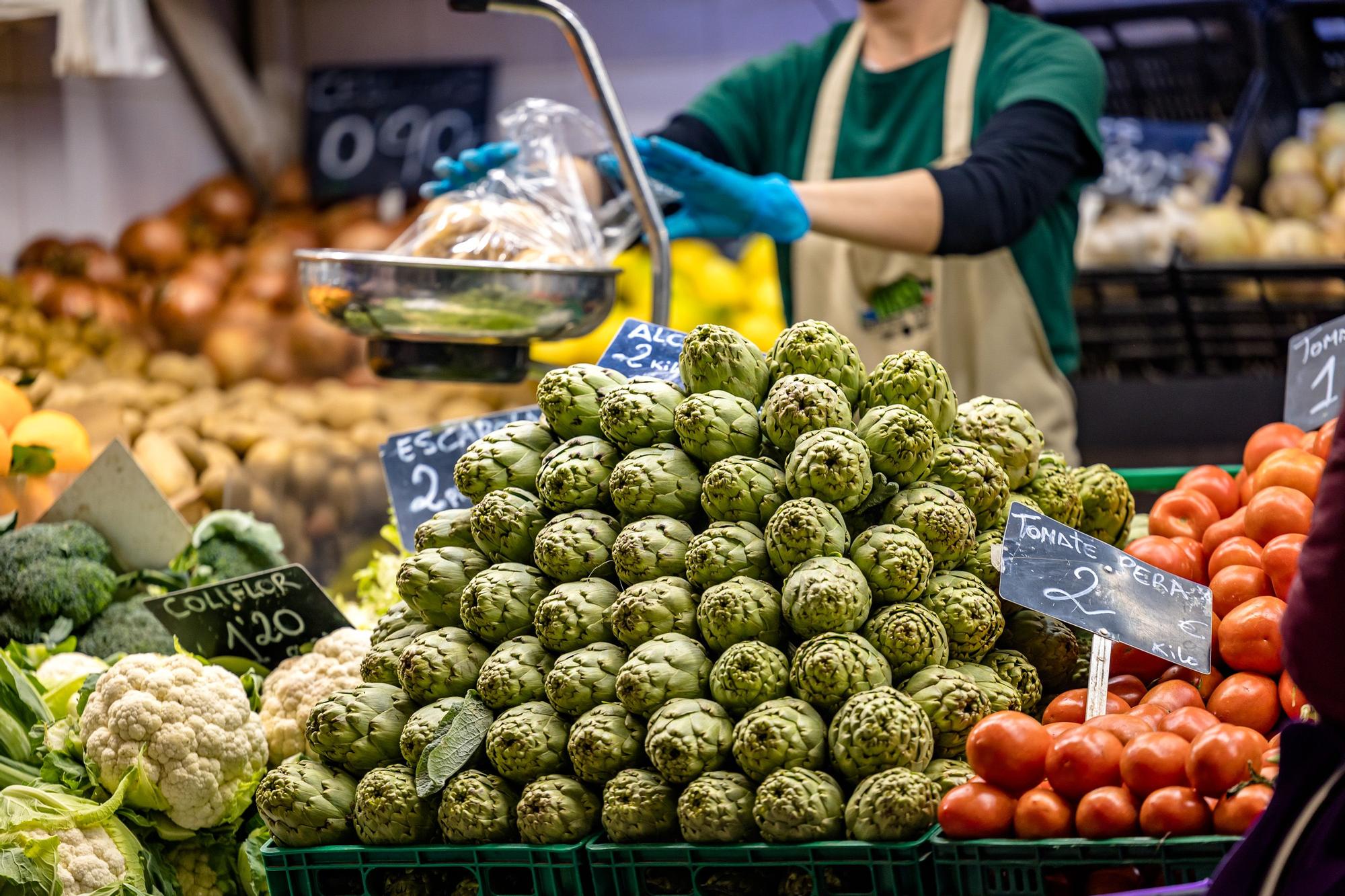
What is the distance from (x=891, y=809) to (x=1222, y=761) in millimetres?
265

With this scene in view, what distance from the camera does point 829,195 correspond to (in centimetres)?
233

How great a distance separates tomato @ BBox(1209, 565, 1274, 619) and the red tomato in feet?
1.18

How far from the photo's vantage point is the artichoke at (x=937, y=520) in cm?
130

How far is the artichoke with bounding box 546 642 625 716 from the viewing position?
1249mm

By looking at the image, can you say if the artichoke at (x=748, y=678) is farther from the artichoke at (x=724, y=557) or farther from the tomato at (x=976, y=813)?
the tomato at (x=976, y=813)

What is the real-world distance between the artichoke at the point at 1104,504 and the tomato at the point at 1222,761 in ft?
1.76

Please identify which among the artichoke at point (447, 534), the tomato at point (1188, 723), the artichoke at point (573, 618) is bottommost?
the tomato at point (1188, 723)

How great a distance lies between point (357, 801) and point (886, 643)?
1.76 ft

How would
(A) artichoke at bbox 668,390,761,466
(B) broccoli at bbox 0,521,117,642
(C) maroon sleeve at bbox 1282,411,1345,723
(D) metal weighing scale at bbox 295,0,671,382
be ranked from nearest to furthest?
1. (C) maroon sleeve at bbox 1282,411,1345,723
2. (A) artichoke at bbox 668,390,761,466
3. (D) metal weighing scale at bbox 295,0,671,382
4. (B) broccoli at bbox 0,521,117,642

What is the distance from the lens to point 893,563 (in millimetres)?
1250

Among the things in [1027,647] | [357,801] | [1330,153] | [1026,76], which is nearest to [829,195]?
[1026,76]

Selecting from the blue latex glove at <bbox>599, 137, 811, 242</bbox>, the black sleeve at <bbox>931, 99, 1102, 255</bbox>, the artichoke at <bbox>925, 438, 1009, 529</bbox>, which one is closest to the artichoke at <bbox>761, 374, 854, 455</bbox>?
the artichoke at <bbox>925, 438, 1009, 529</bbox>

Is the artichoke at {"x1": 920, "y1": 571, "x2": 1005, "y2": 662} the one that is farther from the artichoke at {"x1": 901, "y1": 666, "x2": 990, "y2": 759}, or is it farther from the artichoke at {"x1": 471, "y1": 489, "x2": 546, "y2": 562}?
the artichoke at {"x1": 471, "y1": 489, "x2": 546, "y2": 562}

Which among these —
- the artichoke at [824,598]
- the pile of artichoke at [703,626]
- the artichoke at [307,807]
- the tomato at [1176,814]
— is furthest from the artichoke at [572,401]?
the tomato at [1176,814]
